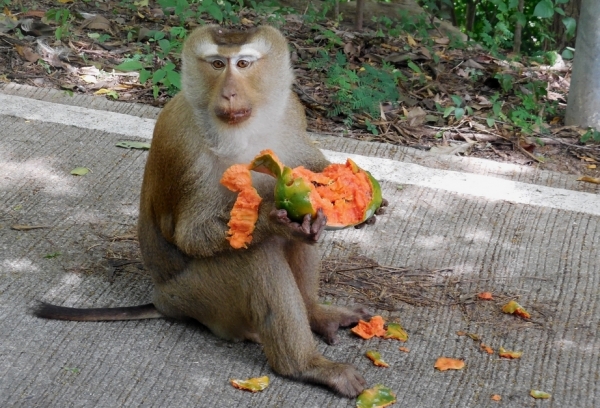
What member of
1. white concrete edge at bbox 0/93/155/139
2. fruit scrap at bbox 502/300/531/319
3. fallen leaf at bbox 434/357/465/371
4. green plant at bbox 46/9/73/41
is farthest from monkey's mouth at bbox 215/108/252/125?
green plant at bbox 46/9/73/41

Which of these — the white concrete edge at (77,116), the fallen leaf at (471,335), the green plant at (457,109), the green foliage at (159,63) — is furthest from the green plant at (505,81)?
the fallen leaf at (471,335)

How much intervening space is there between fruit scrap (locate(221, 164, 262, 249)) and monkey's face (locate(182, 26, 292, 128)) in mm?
216

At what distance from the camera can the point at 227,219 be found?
3.87 metres

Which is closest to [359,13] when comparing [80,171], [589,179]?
[589,179]

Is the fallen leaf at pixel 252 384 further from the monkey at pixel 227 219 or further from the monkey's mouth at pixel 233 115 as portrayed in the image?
the monkey's mouth at pixel 233 115

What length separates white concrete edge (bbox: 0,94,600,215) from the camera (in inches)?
221

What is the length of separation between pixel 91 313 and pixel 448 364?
1708 millimetres

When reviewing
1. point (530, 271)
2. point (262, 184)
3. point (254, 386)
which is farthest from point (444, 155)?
point (254, 386)

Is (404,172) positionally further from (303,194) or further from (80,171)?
(303,194)

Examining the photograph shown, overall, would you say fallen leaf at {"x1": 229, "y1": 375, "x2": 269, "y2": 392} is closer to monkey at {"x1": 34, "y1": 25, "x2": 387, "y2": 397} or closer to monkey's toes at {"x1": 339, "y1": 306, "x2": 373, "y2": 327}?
monkey at {"x1": 34, "y1": 25, "x2": 387, "y2": 397}

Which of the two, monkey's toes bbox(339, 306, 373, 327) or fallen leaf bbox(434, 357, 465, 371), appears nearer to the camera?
fallen leaf bbox(434, 357, 465, 371)

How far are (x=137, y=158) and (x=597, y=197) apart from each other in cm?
301

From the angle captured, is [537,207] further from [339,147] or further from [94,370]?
[94,370]

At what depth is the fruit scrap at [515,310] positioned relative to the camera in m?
4.49
